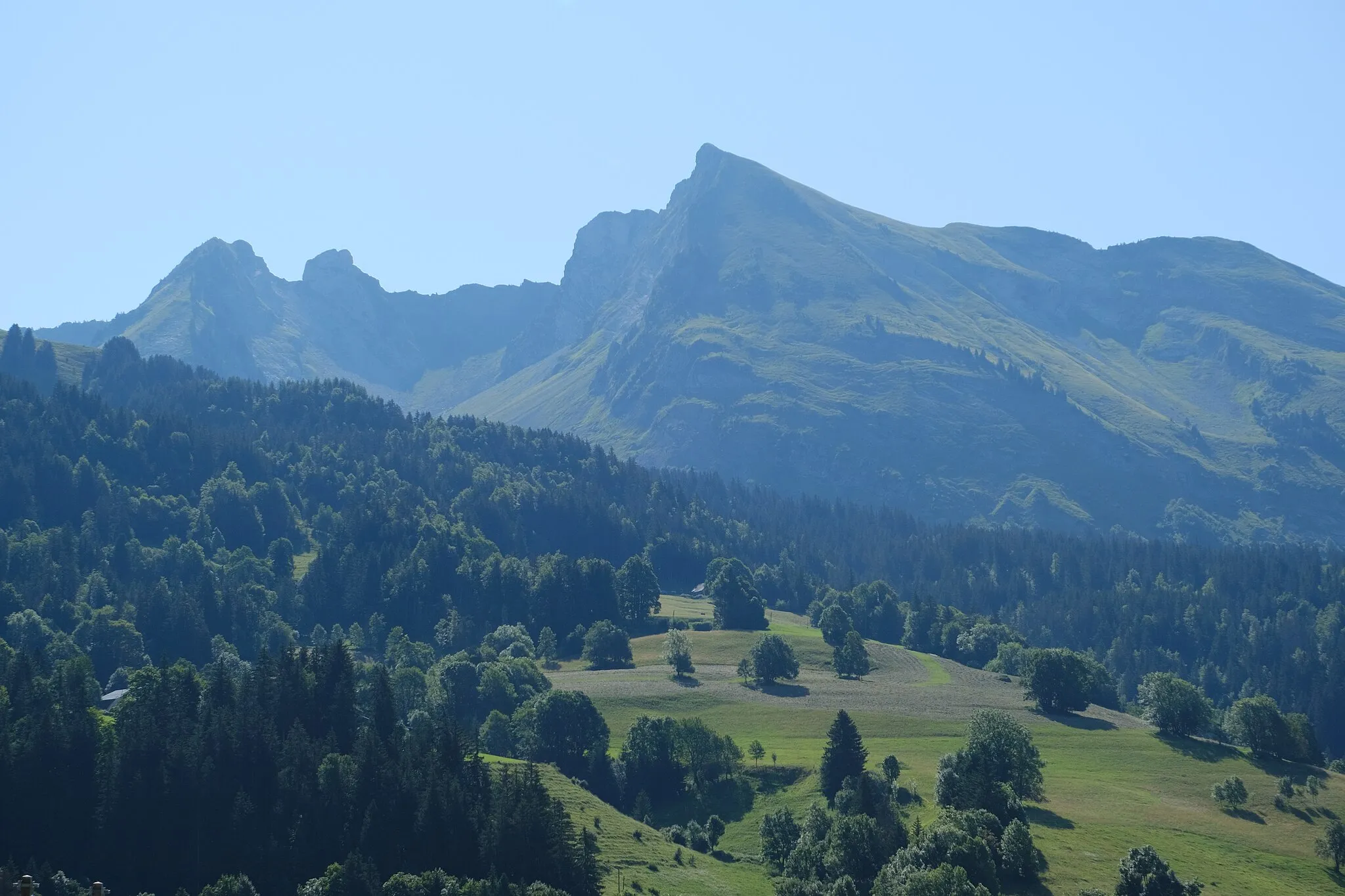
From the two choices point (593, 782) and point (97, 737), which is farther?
point (593, 782)

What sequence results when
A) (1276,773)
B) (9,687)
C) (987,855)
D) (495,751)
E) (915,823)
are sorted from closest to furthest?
(987,855) → (915,823) → (9,687) → (1276,773) → (495,751)

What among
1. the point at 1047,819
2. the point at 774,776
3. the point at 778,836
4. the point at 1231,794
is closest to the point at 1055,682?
the point at 1231,794

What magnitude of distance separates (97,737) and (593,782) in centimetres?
5088

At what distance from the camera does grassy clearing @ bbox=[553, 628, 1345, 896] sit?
380 feet

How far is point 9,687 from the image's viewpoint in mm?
127875

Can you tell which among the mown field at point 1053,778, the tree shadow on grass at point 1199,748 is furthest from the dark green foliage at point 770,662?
the tree shadow on grass at point 1199,748

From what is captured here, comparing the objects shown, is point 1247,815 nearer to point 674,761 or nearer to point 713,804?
point 713,804

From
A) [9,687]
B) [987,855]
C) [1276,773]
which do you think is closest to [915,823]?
[987,855]

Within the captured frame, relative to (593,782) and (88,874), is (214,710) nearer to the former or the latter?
(88,874)

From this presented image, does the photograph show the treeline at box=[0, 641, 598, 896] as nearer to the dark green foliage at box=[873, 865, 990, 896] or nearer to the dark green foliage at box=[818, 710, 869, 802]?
the dark green foliage at box=[873, 865, 990, 896]

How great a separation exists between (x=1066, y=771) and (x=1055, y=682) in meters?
34.2

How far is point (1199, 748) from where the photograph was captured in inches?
6201

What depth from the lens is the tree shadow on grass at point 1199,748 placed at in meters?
153

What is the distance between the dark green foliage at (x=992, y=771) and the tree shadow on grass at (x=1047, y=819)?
5.32 feet
